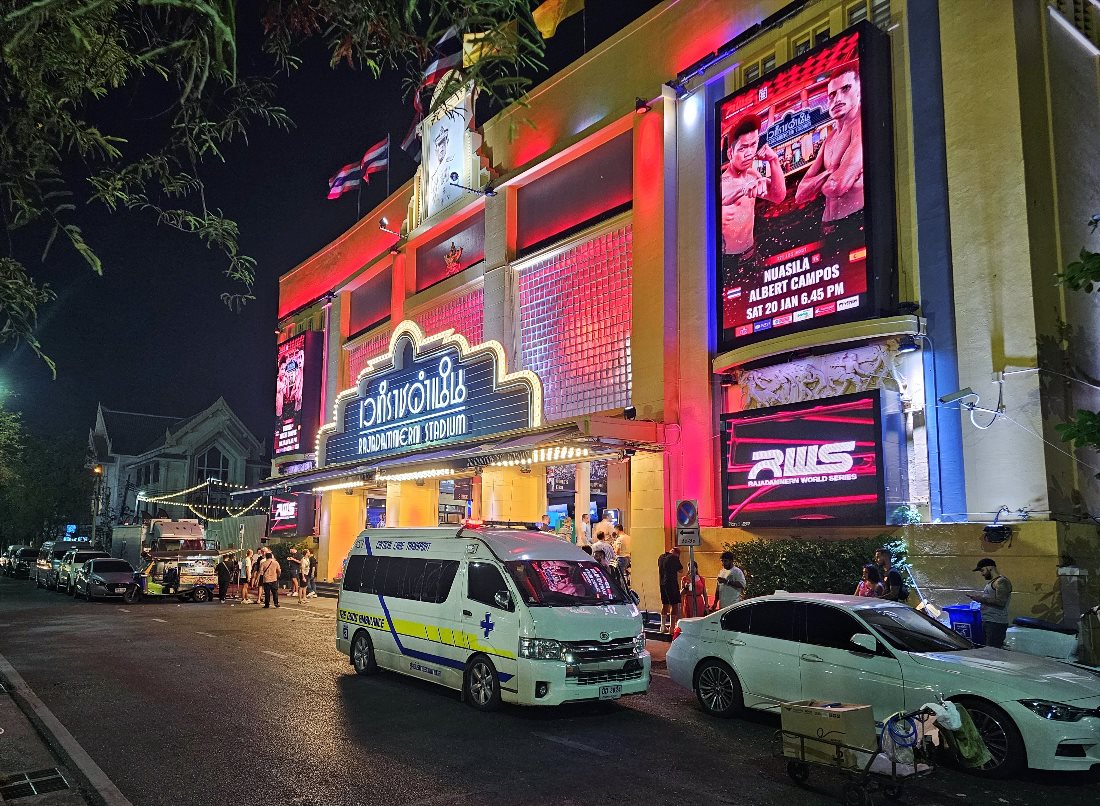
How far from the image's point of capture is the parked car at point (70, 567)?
105ft

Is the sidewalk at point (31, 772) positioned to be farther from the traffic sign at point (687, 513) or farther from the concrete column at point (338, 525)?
the concrete column at point (338, 525)

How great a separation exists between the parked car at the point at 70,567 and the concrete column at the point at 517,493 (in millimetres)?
16132

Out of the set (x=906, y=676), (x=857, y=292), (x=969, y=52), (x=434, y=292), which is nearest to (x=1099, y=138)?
(x=969, y=52)

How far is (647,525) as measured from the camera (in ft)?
66.2

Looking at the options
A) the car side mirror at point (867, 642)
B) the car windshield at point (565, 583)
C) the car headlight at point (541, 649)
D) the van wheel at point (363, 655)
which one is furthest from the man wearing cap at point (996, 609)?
the van wheel at point (363, 655)

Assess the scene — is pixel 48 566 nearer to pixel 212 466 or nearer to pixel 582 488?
pixel 582 488

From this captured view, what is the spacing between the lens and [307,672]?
1289cm

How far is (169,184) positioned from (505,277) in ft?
65.5

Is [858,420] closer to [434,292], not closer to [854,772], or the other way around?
[854,772]

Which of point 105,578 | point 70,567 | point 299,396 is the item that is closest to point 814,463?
point 105,578

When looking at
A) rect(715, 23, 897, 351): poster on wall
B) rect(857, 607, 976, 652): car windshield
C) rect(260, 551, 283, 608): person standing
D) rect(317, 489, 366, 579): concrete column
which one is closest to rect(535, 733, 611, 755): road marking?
rect(857, 607, 976, 652): car windshield

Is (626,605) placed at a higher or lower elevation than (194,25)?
lower

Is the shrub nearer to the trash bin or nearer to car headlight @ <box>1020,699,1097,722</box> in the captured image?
the trash bin

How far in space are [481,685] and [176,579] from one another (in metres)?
22.3
